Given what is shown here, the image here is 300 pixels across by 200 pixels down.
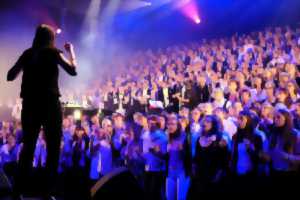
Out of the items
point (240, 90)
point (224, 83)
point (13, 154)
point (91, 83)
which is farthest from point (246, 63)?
point (91, 83)

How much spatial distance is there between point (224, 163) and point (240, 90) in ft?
6.12

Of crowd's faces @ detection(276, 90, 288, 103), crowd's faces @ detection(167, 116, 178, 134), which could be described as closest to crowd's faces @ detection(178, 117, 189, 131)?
crowd's faces @ detection(167, 116, 178, 134)

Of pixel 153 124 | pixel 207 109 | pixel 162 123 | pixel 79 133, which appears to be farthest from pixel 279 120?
pixel 79 133

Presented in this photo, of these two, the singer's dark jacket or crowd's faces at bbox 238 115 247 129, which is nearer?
the singer's dark jacket

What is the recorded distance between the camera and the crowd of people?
552 centimetres

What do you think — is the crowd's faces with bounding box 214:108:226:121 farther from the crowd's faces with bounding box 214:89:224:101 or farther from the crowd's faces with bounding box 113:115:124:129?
the crowd's faces with bounding box 113:115:124:129

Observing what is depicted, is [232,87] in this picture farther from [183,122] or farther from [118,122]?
[118,122]

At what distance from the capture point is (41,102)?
2.78 metres

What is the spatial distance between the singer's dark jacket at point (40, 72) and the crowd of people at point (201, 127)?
10.5 feet

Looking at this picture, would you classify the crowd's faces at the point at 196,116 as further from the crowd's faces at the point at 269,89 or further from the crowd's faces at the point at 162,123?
the crowd's faces at the point at 269,89

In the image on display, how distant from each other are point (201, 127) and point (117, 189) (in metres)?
3.30

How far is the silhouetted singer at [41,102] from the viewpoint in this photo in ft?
9.00

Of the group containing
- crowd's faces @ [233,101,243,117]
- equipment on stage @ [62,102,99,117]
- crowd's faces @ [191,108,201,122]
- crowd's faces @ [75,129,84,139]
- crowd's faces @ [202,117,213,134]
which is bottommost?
crowd's faces @ [75,129,84,139]

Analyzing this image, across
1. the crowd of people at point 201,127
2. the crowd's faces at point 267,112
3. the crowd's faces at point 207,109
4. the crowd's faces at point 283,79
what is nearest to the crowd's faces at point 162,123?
the crowd of people at point 201,127
